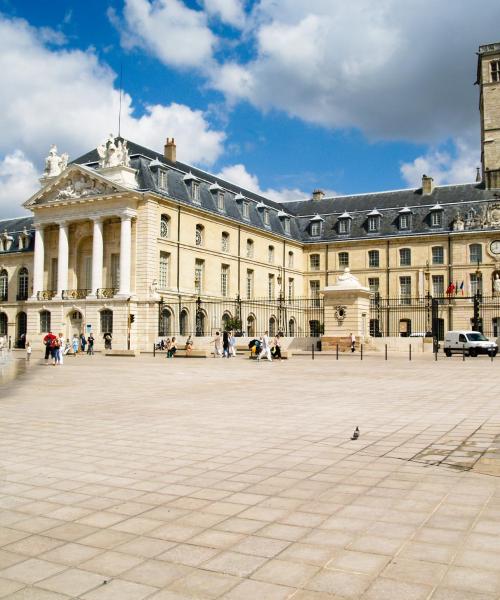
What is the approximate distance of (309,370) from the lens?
21.0 m

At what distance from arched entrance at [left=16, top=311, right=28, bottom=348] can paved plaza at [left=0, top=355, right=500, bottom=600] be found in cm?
4335

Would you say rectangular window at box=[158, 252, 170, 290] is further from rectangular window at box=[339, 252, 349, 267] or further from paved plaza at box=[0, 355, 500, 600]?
paved plaza at box=[0, 355, 500, 600]

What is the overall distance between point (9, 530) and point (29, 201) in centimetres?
4814

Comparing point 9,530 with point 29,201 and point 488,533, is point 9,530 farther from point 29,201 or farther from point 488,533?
point 29,201

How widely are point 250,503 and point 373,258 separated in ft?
185

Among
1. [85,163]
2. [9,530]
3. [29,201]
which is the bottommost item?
[9,530]

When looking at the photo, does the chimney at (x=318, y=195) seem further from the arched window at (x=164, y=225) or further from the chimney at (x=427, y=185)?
the arched window at (x=164, y=225)

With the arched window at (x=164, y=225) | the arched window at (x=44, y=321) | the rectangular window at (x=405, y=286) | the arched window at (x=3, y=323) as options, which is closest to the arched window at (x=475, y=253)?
the rectangular window at (x=405, y=286)

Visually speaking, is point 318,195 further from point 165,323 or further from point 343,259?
point 165,323

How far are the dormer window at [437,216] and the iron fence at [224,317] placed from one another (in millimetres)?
13257

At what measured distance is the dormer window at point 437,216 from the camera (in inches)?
2245

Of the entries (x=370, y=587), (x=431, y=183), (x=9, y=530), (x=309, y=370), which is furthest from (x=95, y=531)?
(x=431, y=183)

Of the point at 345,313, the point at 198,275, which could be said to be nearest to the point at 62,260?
the point at 198,275

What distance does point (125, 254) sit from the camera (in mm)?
43938
